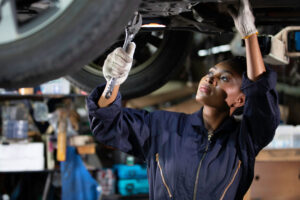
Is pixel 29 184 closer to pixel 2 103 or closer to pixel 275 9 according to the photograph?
pixel 2 103

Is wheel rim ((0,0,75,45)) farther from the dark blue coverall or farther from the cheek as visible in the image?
the cheek

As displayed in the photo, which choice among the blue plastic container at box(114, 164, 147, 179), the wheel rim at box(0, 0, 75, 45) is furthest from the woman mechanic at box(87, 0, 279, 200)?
the blue plastic container at box(114, 164, 147, 179)

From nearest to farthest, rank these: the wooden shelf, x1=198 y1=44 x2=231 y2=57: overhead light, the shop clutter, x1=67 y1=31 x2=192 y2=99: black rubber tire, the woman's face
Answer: the woman's face < x1=67 y1=31 x2=192 y2=99: black rubber tire < the shop clutter < the wooden shelf < x1=198 y1=44 x2=231 y2=57: overhead light

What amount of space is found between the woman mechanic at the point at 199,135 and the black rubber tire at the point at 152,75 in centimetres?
16

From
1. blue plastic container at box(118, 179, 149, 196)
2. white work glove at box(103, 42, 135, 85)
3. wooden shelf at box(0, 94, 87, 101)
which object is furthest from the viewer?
blue plastic container at box(118, 179, 149, 196)

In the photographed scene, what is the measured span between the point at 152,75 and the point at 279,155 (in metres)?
1.65

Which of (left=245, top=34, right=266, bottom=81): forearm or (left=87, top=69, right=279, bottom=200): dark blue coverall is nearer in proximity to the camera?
(left=245, top=34, right=266, bottom=81): forearm

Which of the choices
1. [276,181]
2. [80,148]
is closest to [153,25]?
[276,181]

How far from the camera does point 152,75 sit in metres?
1.79

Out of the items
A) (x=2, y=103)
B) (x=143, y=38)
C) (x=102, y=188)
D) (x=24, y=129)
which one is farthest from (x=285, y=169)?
(x=2, y=103)

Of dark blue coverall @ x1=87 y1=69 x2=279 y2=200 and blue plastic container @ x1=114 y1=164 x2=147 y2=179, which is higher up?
dark blue coverall @ x1=87 y1=69 x2=279 y2=200

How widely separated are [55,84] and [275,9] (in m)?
2.44

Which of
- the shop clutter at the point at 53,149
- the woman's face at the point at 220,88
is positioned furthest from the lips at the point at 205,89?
the shop clutter at the point at 53,149

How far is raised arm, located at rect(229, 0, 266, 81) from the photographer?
120 centimetres
